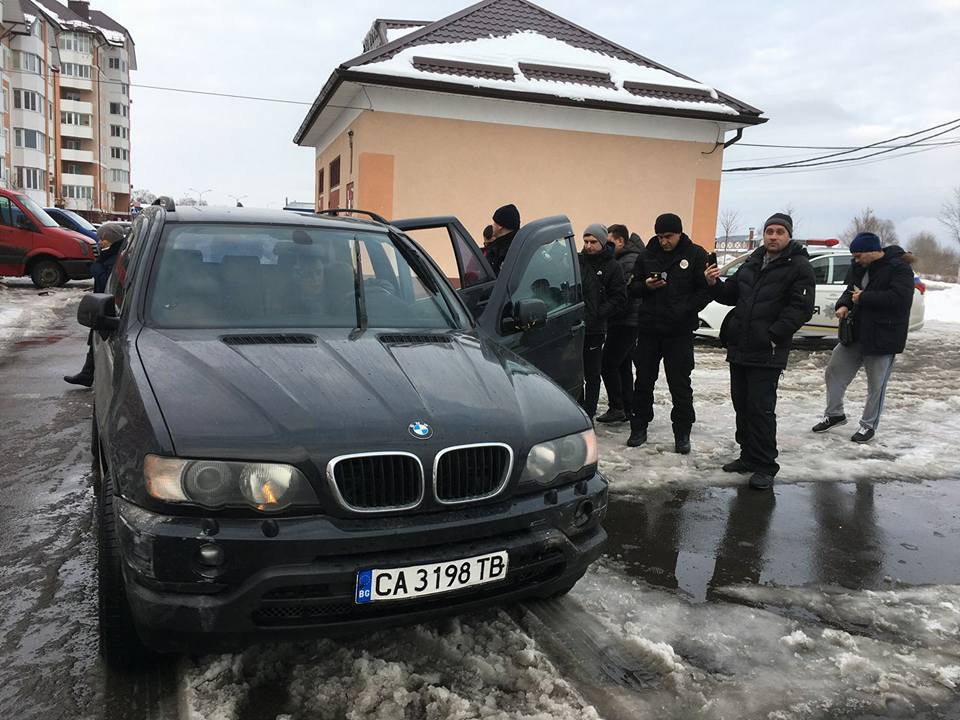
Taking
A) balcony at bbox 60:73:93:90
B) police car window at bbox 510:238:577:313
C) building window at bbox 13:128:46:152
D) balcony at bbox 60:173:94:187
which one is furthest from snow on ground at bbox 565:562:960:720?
balcony at bbox 60:73:93:90

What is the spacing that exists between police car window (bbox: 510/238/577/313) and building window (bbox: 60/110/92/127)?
7998 cm

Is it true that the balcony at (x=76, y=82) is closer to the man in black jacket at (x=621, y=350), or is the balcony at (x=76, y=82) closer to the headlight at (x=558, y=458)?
the man in black jacket at (x=621, y=350)

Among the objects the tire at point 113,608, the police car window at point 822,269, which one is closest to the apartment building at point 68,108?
the police car window at point 822,269

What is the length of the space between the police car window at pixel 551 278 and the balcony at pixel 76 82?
80915 millimetres

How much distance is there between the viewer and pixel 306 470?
7.40ft

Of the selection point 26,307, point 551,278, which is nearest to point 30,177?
point 26,307

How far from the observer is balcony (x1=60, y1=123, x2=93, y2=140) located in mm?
70625

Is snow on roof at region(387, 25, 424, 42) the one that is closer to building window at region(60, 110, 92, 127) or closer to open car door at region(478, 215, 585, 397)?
open car door at region(478, 215, 585, 397)

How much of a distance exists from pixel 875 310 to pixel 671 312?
199 centimetres

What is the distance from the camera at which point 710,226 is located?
1741 cm

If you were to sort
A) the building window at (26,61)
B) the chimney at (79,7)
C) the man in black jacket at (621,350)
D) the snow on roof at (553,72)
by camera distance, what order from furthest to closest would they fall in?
the chimney at (79,7), the building window at (26,61), the snow on roof at (553,72), the man in black jacket at (621,350)

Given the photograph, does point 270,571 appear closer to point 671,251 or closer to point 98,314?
point 98,314

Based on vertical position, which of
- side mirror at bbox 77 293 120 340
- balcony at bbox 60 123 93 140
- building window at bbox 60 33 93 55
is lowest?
side mirror at bbox 77 293 120 340

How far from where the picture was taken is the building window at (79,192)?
71.2 metres
